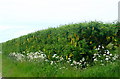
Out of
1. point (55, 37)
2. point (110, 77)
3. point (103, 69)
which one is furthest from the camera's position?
point (55, 37)

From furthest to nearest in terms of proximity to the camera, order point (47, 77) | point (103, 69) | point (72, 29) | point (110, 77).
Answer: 1. point (72, 29)
2. point (47, 77)
3. point (103, 69)
4. point (110, 77)

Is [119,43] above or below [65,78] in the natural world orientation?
above

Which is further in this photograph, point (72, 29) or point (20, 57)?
point (20, 57)

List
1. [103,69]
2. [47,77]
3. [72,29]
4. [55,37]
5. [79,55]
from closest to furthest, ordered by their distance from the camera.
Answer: [103,69], [47,77], [79,55], [72,29], [55,37]

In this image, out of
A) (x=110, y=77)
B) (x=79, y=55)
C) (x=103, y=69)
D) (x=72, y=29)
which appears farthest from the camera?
(x=72, y=29)

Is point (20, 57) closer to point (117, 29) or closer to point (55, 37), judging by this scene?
point (55, 37)

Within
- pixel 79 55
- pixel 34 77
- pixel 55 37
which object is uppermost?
pixel 55 37

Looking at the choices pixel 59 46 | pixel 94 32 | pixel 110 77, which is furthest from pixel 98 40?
pixel 110 77

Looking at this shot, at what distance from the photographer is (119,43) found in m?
15.1

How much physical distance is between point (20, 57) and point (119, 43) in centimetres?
800

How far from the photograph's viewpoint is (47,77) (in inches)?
458

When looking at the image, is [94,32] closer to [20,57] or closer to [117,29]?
[117,29]

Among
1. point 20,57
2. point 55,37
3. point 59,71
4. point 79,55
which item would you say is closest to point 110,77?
point 59,71

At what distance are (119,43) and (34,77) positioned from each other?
600cm
